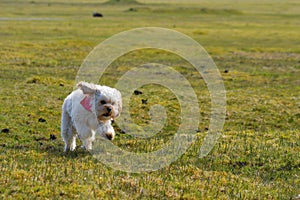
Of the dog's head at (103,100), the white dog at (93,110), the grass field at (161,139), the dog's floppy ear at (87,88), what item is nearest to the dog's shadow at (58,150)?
the grass field at (161,139)

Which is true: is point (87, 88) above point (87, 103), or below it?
above

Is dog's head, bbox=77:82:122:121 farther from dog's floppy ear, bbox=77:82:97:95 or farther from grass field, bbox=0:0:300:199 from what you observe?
grass field, bbox=0:0:300:199

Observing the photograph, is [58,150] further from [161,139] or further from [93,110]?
[161,139]

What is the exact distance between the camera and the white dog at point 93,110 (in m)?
13.4

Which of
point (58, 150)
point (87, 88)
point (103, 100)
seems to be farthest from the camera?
point (58, 150)

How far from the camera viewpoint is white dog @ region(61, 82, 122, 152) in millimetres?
13414

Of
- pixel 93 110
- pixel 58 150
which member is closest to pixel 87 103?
pixel 93 110

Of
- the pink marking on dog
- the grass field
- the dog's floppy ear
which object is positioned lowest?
the grass field

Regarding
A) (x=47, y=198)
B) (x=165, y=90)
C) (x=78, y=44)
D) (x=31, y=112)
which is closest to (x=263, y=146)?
(x=47, y=198)

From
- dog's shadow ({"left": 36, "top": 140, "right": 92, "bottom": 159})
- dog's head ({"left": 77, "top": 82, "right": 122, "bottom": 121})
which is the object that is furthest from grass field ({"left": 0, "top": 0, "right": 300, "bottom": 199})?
dog's head ({"left": 77, "top": 82, "right": 122, "bottom": 121})

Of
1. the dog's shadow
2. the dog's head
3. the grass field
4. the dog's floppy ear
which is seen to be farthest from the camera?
the dog's shadow

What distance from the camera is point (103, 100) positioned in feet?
44.0

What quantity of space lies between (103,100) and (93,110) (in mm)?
401

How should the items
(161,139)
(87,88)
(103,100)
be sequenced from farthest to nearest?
(161,139) → (87,88) → (103,100)
